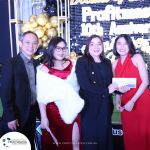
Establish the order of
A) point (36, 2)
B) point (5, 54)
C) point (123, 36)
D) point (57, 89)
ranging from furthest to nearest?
point (5, 54) → point (36, 2) → point (123, 36) → point (57, 89)

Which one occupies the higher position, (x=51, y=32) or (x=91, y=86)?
(x=51, y=32)

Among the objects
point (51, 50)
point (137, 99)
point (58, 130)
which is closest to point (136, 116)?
point (137, 99)

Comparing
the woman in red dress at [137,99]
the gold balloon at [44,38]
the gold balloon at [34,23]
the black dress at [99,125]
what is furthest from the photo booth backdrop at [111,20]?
the black dress at [99,125]

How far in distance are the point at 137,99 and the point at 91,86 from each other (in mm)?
687

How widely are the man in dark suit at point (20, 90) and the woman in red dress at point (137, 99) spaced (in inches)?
40.3

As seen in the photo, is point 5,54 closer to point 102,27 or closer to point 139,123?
point 102,27

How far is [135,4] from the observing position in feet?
15.6

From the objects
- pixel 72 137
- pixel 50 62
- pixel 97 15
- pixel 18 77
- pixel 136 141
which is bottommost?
pixel 136 141

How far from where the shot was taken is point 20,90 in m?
1.68

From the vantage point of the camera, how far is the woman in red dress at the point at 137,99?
1.86 m

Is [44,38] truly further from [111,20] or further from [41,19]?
[111,20]

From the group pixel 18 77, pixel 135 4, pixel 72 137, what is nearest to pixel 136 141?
pixel 72 137

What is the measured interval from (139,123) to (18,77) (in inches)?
58.0

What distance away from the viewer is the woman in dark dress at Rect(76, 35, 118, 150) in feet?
5.50
